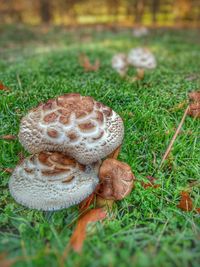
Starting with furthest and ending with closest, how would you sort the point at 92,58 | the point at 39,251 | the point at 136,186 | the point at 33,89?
the point at 92,58 → the point at 33,89 → the point at 136,186 → the point at 39,251

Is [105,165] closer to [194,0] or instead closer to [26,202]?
[26,202]

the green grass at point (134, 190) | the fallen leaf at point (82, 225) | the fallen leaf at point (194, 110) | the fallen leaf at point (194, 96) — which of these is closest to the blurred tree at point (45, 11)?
the green grass at point (134, 190)

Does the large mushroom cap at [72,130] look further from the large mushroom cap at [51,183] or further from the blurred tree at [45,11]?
the blurred tree at [45,11]

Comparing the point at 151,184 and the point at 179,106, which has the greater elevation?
the point at 179,106

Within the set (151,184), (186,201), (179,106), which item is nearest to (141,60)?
(179,106)

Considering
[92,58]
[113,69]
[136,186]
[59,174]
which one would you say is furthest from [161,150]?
[92,58]

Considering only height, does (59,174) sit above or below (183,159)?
above

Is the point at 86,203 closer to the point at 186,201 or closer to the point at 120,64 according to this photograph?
the point at 186,201
